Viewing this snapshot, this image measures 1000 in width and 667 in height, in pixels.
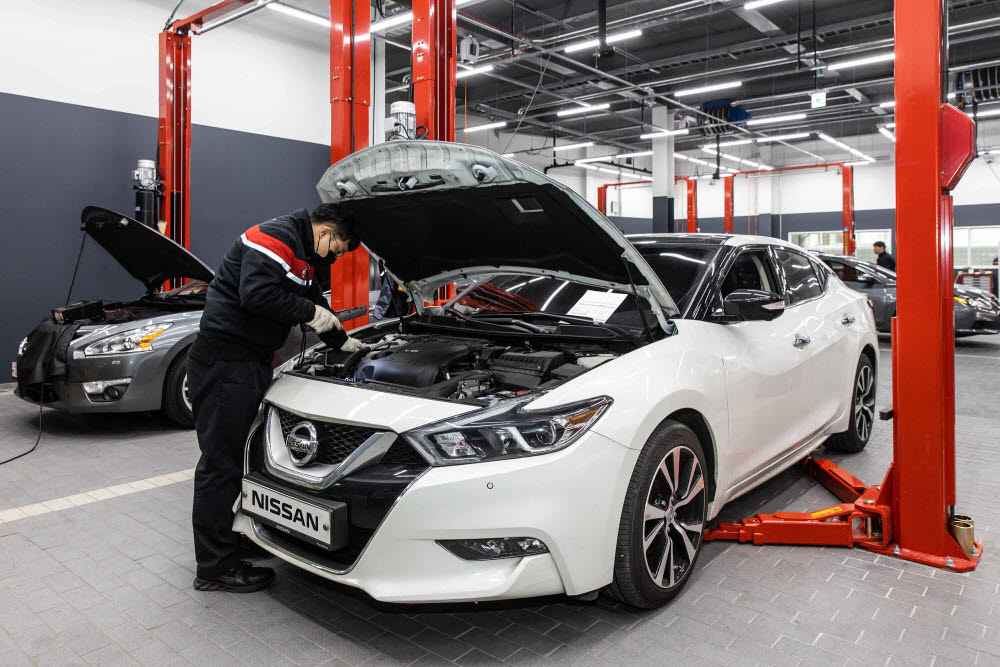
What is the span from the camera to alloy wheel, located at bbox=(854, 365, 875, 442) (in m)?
4.12

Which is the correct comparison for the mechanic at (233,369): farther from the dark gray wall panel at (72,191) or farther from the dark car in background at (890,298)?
the dark car in background at (890,298)

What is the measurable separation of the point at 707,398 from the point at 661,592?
707mm

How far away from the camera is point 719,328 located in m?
2.77

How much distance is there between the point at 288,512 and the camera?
2.17 meters

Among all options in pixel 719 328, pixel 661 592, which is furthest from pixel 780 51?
pixel 661 592

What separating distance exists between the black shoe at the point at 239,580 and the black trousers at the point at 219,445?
1.0 inches

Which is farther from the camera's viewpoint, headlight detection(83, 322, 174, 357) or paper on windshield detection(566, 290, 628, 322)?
headlight detection(83, 322, 174, 357)

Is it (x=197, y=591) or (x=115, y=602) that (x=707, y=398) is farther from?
(x=115, y=602)

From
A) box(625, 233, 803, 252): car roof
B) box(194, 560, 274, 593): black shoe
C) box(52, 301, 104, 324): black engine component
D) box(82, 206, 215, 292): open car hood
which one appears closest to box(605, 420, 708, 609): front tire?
box(625, 233, 803, 252): car roof

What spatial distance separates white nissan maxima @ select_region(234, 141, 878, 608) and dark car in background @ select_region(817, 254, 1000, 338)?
7260 millimetres

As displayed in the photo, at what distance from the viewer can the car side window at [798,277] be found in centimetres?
359

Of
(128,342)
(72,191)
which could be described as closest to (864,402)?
(128,342)

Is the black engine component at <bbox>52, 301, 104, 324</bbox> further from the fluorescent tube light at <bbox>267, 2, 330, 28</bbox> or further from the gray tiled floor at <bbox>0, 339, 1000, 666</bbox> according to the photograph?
the fluorescent tube light at <bbox>267, 2, 330, 28</bbox>

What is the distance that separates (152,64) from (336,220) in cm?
722
